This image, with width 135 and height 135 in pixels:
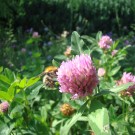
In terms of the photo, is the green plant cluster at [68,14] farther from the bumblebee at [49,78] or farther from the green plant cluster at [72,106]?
the bumblebee at [49,78]

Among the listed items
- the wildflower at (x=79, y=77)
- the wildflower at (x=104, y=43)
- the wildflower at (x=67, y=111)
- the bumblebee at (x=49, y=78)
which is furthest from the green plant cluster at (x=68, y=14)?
the wildflower at (x=79, y=77)

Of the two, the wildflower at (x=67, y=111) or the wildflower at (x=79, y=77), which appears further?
the wildflower at (x=67, y=111)

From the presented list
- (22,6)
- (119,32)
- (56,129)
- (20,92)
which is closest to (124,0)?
(119,32)

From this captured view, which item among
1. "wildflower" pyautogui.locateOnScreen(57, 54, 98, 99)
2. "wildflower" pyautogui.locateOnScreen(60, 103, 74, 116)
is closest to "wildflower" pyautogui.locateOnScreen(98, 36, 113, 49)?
"wildflower" pyautogui.locateOnScreen(60, 103, 74, 116)

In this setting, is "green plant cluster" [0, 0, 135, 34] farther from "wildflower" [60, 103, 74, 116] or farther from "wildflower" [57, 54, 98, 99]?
"wildflower" [57, 54, 98, 99]

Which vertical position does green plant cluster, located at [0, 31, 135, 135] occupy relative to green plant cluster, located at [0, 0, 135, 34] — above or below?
below

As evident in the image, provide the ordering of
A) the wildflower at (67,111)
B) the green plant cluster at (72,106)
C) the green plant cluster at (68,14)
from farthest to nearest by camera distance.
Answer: the green plant cluster at (68,14)
the wildflower at (67,111)
the green plant cluster at (72,106)

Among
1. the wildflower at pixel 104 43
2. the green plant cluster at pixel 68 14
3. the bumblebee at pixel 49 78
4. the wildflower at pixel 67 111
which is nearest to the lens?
the bumblebee at pixel 49 78

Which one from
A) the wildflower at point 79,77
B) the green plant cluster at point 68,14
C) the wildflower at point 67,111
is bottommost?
the wildflower at point 79,77
